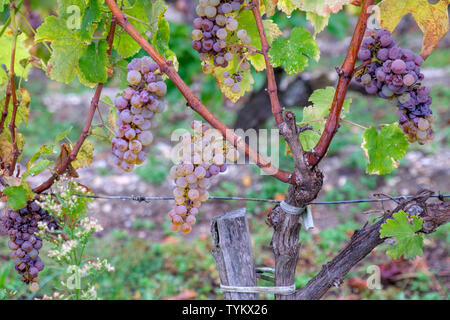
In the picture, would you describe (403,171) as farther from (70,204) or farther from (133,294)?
(70,204)

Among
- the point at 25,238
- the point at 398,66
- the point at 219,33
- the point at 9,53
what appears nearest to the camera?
the point at 398,66

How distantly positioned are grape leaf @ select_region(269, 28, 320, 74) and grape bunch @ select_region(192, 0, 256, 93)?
0.08m

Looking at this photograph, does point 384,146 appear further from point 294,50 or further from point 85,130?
point 85,130

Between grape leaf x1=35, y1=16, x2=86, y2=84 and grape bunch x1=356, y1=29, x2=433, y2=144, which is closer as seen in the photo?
grape bunch x1=356, y1=29, x2=433, y2=144

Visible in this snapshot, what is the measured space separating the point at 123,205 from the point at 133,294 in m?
1.22

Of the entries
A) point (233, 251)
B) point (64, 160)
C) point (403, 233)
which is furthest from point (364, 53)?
point (64, 160)

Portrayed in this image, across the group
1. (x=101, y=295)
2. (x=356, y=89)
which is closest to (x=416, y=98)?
(x=101, y=295)

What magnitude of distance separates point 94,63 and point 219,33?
381 mm

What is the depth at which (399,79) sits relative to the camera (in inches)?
42.1

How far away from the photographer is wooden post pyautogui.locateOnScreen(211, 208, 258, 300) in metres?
1.36

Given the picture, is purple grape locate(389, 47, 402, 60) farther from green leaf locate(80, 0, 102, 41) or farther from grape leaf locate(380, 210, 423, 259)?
green leaf locate(80, 0, 102, 41)

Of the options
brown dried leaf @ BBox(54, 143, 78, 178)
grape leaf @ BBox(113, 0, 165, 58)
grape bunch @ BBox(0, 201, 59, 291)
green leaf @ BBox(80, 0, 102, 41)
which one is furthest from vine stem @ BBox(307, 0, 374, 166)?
grape bunch @ BBox(0, 201, 59, 291)

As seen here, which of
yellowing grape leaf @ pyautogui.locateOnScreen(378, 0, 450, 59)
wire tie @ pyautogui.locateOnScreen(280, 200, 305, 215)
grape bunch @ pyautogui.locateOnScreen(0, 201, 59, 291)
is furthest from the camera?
grape bunch @ pyautogui.locateOnScreen(0, 201, 59, 291)
